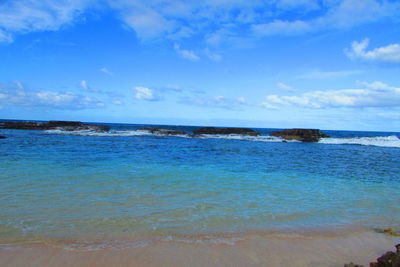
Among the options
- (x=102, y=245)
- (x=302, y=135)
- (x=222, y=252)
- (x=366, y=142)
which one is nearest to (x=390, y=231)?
(x=222, y=252)

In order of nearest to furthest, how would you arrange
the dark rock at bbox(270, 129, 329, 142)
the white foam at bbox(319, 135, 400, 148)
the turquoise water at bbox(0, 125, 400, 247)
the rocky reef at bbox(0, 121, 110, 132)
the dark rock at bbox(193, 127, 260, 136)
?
1. the turquoise water at bbox(0, 125, 400, 247)
2. the white foam at bbox(319, 135, 400, 148)
3. the dark rock at bbox(270, 129, 329, 142)
4. the rocky reef at bbox(0, 121, 110, 132)
5. the dark rock at bbox(193, 127, 260, 136)

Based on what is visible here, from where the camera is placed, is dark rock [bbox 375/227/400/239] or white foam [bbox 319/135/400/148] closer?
dark rock [bbox 375/227/400/239]

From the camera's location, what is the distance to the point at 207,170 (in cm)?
1340

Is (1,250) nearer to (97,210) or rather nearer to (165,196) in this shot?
(97,210)

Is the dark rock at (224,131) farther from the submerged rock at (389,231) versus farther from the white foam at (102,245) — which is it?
the white foam at (102,245)

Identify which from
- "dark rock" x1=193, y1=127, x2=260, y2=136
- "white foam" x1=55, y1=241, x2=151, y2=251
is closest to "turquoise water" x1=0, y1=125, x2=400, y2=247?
"white foam" x1=55, y1=241, x2=151, y2=251

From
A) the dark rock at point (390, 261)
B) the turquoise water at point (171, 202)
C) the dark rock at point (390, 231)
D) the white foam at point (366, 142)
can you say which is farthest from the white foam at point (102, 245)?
the white foam at point (366, 142)

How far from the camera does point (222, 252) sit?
189 inches

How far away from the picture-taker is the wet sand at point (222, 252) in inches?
172

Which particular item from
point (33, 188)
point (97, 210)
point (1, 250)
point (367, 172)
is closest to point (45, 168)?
point (33, 188)

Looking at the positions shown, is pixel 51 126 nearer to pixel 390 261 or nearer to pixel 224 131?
pixel 224 131

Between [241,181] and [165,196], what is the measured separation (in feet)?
13.0

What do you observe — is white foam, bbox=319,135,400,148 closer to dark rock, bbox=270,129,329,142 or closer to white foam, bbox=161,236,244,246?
dark rock, bbox=270,129,329,142

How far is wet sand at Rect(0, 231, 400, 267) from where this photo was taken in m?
4.38
